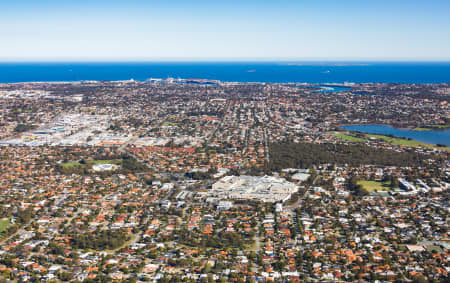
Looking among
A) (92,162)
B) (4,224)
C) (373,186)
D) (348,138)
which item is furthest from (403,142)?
(4,224)

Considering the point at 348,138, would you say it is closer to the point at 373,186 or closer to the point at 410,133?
the point at 410,133

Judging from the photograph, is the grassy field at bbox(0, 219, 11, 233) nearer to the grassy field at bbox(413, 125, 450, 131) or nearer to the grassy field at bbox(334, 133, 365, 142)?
the grassy field at bbox(334, 133, 365, 142)

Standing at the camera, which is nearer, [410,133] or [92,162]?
[92,162]

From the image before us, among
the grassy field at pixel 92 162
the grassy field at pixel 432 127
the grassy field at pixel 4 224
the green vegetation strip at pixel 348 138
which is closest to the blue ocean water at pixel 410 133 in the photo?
the grassy field at pixel 432 127

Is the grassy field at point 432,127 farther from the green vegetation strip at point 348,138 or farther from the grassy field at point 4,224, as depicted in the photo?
the grassy field at point 4,224

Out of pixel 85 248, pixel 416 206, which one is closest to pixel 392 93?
pixel 416 206

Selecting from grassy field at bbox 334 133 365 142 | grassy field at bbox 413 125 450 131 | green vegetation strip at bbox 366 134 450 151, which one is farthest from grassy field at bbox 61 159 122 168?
grassy field at bbox 413 125 450 131
